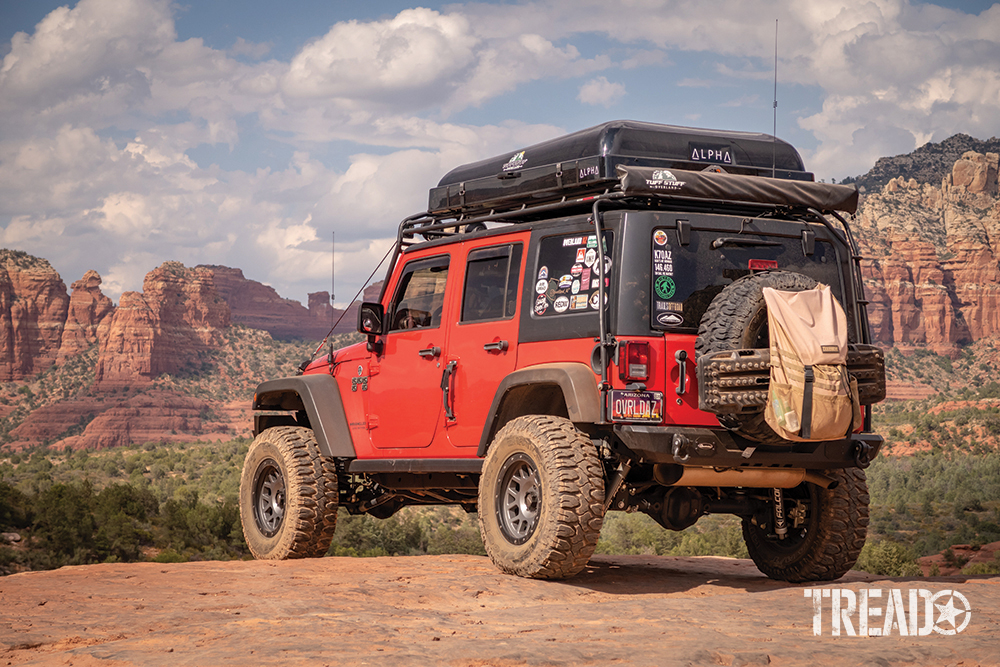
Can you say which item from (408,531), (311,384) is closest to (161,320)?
(408,531)

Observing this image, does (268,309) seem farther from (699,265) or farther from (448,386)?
(699,265)

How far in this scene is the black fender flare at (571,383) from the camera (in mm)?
6586

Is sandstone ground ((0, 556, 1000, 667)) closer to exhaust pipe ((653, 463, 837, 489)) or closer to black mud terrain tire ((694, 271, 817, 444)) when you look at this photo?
exhaust pipe ((653, 463, 837, 489))

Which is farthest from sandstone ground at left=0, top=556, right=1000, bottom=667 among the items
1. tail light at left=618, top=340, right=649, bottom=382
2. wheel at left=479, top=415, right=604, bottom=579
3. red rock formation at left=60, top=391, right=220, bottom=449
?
red rock formation at left=60, top=391, right=220, bottom=449

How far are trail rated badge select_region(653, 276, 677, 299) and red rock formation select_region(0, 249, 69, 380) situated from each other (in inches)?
4166

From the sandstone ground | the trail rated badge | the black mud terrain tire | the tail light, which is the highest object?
the trail rated badge

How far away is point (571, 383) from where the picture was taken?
6.67 metres

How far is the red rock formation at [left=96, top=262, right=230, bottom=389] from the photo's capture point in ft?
334

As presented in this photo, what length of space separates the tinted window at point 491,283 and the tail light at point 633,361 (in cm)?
130

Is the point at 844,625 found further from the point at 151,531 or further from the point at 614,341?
the point at 151,531

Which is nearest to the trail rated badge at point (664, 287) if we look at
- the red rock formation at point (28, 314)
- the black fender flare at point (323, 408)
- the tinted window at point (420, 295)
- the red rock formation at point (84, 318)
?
the tinted window at point (420, 295)

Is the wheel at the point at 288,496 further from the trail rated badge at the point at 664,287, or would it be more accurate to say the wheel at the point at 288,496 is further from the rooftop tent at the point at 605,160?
the trail rated badge at the point at 664,287

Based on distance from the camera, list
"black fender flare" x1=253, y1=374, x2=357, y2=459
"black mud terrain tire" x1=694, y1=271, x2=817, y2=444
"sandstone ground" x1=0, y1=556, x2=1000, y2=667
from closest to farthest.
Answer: "sandstone ground" x1=0, y1=556, x2=1000, y2=667, "black mud terrain tire" x1=694, y1=271, x2=817, y2=444, "black fender flare" x1=253, y1=374, x2=357, y2=459

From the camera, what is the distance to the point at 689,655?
4387 millimetres
